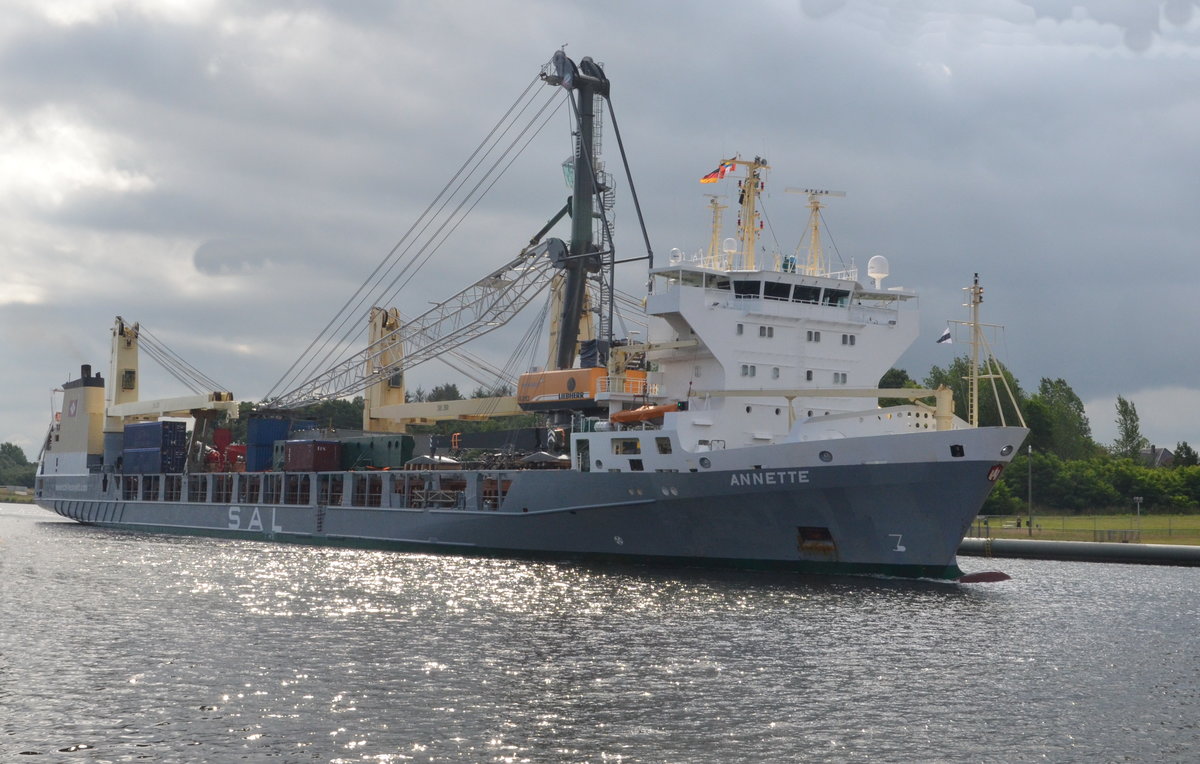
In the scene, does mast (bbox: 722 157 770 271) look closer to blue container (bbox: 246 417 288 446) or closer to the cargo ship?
the cargo ship

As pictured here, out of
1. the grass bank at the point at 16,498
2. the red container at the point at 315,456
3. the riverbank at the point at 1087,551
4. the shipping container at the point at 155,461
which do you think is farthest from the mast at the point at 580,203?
the grass bank at the point at 16,498

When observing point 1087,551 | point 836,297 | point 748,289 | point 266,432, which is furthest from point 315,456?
point 1087,551

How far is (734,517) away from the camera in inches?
1535

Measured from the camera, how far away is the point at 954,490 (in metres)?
35.7

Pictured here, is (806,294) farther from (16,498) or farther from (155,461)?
(16,498)

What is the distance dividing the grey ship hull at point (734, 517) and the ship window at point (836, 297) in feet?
31.3

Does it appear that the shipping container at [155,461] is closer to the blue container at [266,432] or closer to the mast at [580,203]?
the blue container at [266,432]

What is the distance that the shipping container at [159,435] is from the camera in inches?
2837

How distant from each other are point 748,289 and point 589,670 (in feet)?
72.9

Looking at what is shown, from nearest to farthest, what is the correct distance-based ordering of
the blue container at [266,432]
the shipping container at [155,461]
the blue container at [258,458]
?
the blue container at [258,458] → the blue container at [266,432] → the shipping container at [155,461]

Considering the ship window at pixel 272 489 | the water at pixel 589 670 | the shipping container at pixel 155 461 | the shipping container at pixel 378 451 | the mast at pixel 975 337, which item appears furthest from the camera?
the shipping container at pixel 155 461

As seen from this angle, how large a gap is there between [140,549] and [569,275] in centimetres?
2343

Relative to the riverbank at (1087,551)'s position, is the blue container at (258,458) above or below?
above

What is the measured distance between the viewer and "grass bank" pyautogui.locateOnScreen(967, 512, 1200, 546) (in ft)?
210
